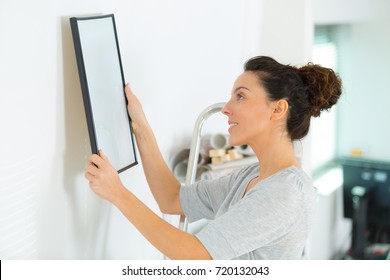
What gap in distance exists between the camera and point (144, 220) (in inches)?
52.0

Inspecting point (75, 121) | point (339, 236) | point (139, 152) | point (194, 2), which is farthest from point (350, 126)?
point (75, 121)

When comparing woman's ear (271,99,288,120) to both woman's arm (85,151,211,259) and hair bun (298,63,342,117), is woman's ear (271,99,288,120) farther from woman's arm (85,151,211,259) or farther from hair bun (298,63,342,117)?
woman's arm (85,151,211,259)

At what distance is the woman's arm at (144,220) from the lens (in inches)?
50.3

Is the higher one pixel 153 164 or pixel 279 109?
pixel 279 109

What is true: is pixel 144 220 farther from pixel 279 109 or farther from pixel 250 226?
pixel 279 109

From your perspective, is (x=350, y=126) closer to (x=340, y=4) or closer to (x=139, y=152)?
(x=340, y=4)

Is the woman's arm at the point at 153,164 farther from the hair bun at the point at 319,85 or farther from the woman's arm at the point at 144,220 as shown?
the hair bun at the point at 319,85

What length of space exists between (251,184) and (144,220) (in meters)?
0.35

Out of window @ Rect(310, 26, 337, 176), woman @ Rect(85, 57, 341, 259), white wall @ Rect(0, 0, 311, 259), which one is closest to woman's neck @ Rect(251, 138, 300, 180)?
woman @ Rect(85, 57, 341, 259)

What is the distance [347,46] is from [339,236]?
139cm

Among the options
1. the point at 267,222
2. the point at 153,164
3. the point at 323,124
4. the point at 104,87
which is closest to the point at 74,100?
the point at 104,87

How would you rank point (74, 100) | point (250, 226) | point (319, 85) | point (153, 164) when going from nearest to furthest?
point (250, 226)
point (74, 100)
point (319, 85)
point (153, 164)

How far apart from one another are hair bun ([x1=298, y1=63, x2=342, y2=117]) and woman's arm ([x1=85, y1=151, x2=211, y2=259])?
1.76ft

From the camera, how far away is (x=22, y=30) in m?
1.23
